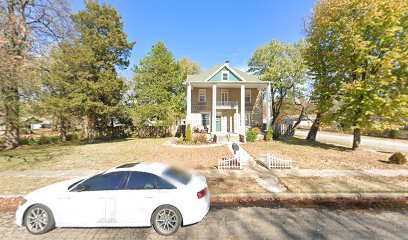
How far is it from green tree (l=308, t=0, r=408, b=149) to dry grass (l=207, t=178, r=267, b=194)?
1003 centimetres

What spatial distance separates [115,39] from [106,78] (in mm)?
4662

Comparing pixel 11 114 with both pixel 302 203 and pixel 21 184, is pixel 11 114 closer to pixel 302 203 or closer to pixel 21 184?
pixel 21 184

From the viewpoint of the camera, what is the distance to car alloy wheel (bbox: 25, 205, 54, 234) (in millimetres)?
3746

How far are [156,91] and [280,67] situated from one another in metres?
17.8

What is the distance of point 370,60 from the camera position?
36.4ft

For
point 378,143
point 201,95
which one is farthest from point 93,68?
point 378,143

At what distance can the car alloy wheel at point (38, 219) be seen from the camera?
12.3 feet

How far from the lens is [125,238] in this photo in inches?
141

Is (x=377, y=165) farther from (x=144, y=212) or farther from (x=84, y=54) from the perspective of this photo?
(x=84, y=54)

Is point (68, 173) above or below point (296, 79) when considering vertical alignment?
below

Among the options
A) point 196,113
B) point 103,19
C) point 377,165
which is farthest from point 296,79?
point 103,19

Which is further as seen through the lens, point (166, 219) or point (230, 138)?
point (230, 138)

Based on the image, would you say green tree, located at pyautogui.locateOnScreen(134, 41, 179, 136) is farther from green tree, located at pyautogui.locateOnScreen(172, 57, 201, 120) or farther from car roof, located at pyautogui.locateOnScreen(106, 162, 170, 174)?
car roof, located at pyautogui.locateOnScreen(106, 162, 170, 174)

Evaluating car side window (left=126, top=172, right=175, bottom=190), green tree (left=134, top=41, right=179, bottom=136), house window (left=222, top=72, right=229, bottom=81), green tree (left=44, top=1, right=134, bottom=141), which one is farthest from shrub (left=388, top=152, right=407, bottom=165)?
green tree (left=44, top=1, right=134, bottom=141)
